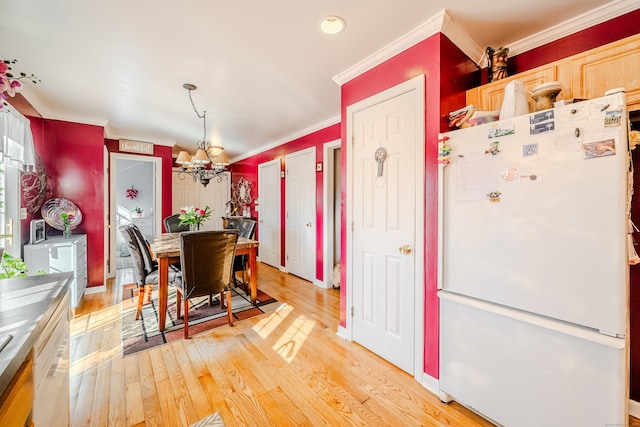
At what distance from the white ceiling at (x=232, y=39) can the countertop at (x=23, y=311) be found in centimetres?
164

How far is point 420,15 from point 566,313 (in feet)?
6.19

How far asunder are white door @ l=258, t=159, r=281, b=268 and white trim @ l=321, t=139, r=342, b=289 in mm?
1348

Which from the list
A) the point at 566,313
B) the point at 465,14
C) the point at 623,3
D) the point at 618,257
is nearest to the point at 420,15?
the point at 465,14

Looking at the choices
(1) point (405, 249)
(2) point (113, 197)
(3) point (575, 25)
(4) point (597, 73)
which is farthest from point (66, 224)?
(3) point (575, 25)

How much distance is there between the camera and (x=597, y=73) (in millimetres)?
1415

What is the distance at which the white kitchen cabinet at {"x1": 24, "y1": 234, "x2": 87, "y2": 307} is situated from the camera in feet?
9.20

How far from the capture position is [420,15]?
5.47 ft

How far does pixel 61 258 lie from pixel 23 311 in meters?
2.82

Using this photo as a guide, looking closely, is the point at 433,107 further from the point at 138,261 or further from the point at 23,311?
the point at 138,261

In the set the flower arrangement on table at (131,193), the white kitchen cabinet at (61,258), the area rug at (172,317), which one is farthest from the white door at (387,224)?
the flower arrangement on table at (131,193)

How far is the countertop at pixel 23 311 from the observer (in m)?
0.68

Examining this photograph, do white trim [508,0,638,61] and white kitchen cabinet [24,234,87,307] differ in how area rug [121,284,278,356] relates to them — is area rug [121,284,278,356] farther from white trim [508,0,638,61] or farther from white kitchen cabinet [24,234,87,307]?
white trim [508,0,638,61]

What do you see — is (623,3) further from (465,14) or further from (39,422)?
(39,422)

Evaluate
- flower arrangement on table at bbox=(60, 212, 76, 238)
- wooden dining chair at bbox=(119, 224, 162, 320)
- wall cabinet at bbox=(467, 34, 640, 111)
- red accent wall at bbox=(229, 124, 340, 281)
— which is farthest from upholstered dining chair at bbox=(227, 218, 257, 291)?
wall cabinet at bbox=(467, 34, 640, 111)
